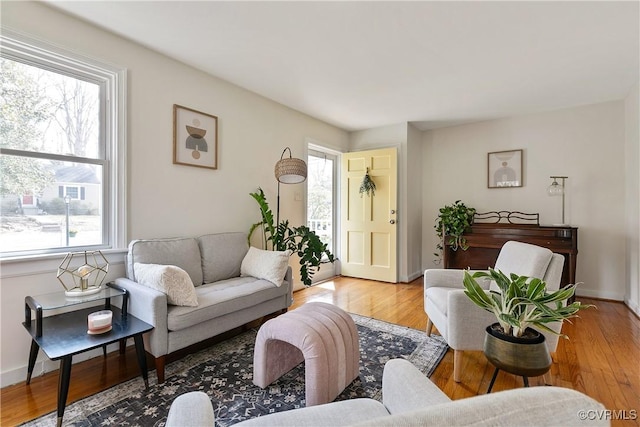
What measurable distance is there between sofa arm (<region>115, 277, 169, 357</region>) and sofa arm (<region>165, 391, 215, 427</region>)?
3.77 feet

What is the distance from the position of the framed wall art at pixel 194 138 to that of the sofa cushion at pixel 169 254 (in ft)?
2.46

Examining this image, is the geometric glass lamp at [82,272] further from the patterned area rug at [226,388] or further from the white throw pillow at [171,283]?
the patterned area rug at [226,388]

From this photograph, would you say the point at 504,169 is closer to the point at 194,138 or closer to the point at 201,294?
the point at 194,138

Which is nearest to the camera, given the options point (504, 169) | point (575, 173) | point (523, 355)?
point (523, 355)

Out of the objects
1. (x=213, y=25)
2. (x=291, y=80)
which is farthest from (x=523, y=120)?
(x=213, y=25)

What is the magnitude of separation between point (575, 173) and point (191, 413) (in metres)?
4.86

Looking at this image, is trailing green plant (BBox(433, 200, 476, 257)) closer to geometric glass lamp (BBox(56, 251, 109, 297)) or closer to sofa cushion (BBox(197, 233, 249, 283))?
sofa cushion (BBox(197, 233, 249, 283))

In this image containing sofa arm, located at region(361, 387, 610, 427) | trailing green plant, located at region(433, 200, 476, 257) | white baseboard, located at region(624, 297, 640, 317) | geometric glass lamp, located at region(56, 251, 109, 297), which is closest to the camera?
sofa arm, located at region(361, 387, 610, 427)

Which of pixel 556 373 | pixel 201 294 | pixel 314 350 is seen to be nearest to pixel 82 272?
pixel 201 294

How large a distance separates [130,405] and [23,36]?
2345 mm

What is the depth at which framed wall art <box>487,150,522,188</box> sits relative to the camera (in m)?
4.16

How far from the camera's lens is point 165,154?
8.57ft

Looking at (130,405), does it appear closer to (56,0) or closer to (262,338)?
(262,338)

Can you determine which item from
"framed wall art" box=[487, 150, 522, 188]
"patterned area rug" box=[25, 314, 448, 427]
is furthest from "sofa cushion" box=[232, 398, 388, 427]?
"framed wall art" box=[487, 150, 522, 188]
